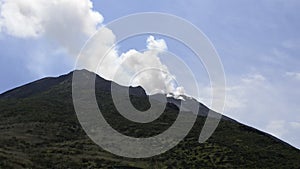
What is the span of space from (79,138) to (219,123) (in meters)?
61.0

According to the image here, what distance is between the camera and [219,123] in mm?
188250

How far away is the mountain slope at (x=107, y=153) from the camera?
122812 mm

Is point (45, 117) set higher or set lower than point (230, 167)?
higher

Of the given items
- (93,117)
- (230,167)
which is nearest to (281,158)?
(230,167)


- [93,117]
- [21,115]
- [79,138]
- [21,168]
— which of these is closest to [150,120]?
[93,117]

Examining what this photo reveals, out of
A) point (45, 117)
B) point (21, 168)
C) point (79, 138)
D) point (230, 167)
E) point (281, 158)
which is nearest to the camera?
point (21, 168)

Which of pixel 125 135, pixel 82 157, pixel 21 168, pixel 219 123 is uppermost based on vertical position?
pixel 219 123

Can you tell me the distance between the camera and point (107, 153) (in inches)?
5384

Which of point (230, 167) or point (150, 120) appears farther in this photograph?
point (150, 120)

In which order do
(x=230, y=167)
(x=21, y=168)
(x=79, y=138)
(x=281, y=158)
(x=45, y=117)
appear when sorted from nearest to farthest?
(x=21, y=168)
(x=230, y=167)
(x=281, y=158)
(x=79, y=138)
(x=45, y=117)

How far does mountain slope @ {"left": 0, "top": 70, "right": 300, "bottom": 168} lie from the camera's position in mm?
122812

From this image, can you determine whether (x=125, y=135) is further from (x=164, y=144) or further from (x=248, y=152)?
(x=248, y=152)

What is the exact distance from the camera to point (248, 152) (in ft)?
465

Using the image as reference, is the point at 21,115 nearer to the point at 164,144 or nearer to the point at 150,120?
the point at 150,120
